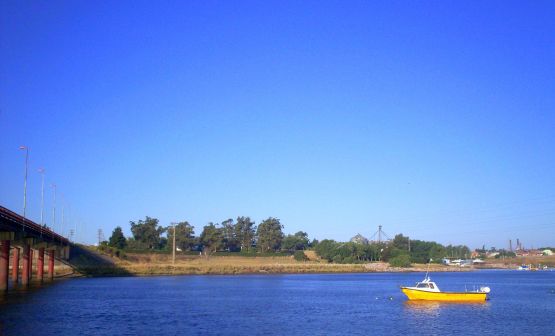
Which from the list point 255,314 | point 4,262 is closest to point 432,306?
point 255,314

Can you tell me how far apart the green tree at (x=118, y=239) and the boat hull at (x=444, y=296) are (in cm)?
11310

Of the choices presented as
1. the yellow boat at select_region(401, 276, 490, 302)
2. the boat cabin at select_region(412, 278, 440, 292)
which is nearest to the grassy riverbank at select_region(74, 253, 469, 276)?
the boat cabin at select_region(412, 278, 440, 292)

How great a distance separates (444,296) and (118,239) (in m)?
120

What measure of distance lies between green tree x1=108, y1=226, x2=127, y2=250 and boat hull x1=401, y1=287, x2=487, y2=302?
113097 millimetres

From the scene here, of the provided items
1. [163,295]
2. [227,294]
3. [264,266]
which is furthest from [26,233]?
[264,266]

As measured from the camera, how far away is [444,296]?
76.1m

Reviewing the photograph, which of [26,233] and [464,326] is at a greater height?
[26,233]

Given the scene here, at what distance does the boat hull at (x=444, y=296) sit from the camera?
7594 cm

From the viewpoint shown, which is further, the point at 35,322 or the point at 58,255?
the point at 58,255

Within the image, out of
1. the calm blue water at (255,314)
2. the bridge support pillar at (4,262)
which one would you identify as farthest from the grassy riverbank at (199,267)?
the bridge support pillar at (4,262)

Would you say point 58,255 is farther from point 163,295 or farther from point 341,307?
point 341,307

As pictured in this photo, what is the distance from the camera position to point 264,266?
177875 millimetres

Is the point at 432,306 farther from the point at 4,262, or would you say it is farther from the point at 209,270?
the point at 209,270

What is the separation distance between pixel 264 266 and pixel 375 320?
122080 millimetres
